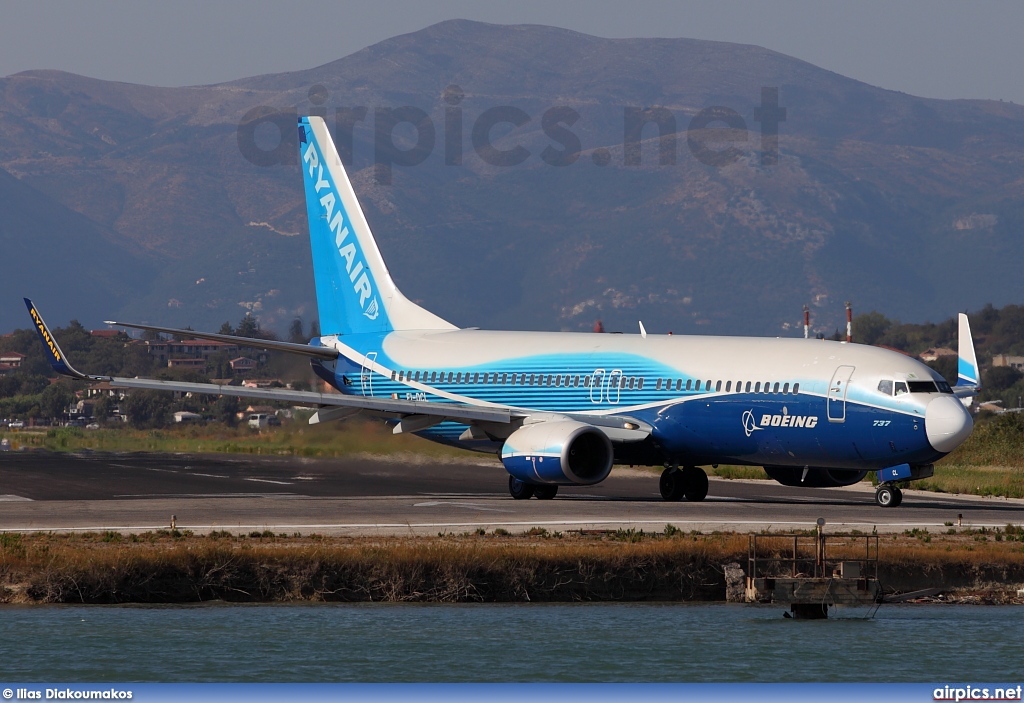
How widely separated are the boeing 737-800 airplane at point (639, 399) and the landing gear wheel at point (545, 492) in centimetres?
4

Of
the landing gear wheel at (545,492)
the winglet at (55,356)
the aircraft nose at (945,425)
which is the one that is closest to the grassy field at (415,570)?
the aircraft nose at (945,425)

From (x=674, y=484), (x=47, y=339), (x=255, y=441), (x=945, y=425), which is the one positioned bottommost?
(x=674, y=484)

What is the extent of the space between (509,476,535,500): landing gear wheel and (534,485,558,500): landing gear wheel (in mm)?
249

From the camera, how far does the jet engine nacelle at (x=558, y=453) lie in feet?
134

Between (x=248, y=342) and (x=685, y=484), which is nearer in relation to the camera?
(x=685, y=484)

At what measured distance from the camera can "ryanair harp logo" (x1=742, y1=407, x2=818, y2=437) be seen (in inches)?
1549

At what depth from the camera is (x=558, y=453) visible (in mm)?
40625

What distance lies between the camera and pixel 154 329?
151 ft

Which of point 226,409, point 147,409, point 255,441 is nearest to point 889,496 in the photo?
point 255,441

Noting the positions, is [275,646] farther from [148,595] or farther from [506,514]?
[506,514]

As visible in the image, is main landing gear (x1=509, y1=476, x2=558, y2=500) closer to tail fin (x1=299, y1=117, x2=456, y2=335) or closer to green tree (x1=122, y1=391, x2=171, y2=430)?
tail fin (x1=299, y1=117, x2=456, y2=335)

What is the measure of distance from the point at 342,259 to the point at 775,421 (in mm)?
17904

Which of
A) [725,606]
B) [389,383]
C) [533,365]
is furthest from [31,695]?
[389,383]

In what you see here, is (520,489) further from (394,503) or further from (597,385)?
(394,503)
